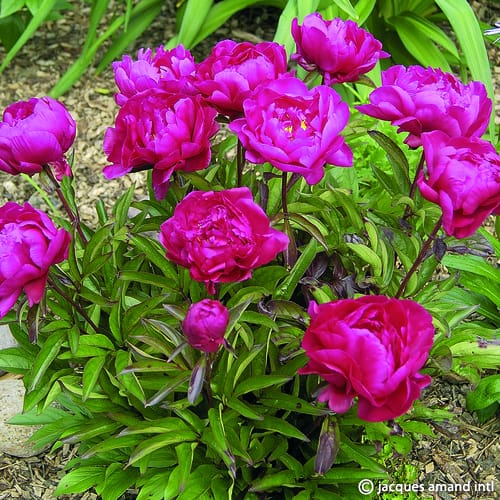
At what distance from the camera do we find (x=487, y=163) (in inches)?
45.0

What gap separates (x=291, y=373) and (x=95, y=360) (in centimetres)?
39

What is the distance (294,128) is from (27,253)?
0.48 m

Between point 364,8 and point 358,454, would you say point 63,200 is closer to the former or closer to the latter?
point 358,454

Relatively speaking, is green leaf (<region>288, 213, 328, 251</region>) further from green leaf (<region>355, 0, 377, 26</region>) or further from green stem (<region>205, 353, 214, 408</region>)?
green leaf (<region>355, 0, 377, 26</region>)

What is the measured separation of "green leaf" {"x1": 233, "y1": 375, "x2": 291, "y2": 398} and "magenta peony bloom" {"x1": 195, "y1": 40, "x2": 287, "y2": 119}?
19.4 inches

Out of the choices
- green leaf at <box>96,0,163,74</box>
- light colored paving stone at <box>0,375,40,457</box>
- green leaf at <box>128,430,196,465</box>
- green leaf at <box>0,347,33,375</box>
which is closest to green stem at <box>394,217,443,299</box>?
green leaf at <box>128,430,196,465</box>

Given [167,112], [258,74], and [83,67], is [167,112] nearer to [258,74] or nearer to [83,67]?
[258,74]

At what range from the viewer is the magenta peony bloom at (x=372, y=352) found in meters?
1.04

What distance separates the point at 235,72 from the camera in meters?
1.24

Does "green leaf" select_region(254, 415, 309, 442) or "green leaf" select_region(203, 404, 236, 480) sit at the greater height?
"green leaf" select_region(203, 404, 236, 480)

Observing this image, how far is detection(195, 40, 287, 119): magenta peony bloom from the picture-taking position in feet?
4.07

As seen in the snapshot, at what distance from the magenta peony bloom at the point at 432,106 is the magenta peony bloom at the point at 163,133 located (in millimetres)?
312

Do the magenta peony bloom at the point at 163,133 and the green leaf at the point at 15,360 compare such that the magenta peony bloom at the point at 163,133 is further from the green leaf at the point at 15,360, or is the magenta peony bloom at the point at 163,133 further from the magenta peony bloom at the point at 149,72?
the green leaf at the point at 15,360

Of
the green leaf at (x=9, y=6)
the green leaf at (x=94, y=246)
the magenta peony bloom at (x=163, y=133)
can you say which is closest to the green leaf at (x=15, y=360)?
the green leaf at (x=94, y=246)
